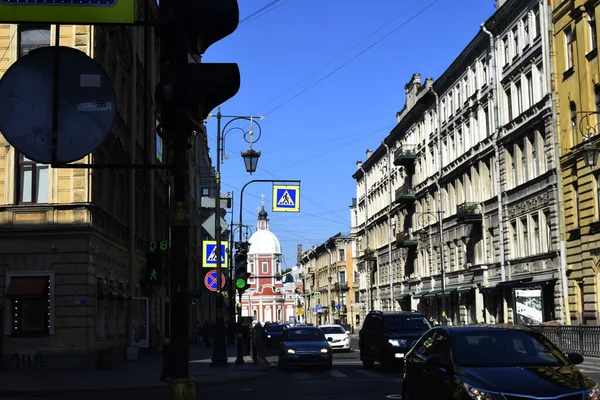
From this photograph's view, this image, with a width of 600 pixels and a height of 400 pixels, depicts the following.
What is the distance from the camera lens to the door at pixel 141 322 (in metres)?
32.6

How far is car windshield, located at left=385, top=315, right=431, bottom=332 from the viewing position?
2528cm

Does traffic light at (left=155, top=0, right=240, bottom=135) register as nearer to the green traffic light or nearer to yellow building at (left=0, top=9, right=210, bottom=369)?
yellow building at (left=0, top=9, right=210, bottom=369)

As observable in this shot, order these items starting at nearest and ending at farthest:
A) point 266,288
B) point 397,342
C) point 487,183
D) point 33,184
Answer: point 397,342
point 33,184
point 487,183
point 266,288

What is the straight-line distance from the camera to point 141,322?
33.6m

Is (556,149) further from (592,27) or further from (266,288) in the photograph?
(266,288)

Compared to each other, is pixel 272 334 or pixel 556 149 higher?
pixel 556 149

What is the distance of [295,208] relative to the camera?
104 feet

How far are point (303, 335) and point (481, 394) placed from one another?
66.2 feet

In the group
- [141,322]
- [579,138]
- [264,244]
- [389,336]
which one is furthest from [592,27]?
[264,244]

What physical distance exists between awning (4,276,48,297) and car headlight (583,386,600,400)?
62.8ft

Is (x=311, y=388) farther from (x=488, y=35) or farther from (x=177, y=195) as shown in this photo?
(x=488, y=35)

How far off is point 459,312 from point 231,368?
3108 cm

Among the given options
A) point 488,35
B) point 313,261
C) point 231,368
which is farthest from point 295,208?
point 313,261

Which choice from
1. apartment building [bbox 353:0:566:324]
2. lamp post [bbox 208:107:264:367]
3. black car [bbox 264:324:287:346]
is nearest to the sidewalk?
lamp post [bbox 208:107:264:367]
